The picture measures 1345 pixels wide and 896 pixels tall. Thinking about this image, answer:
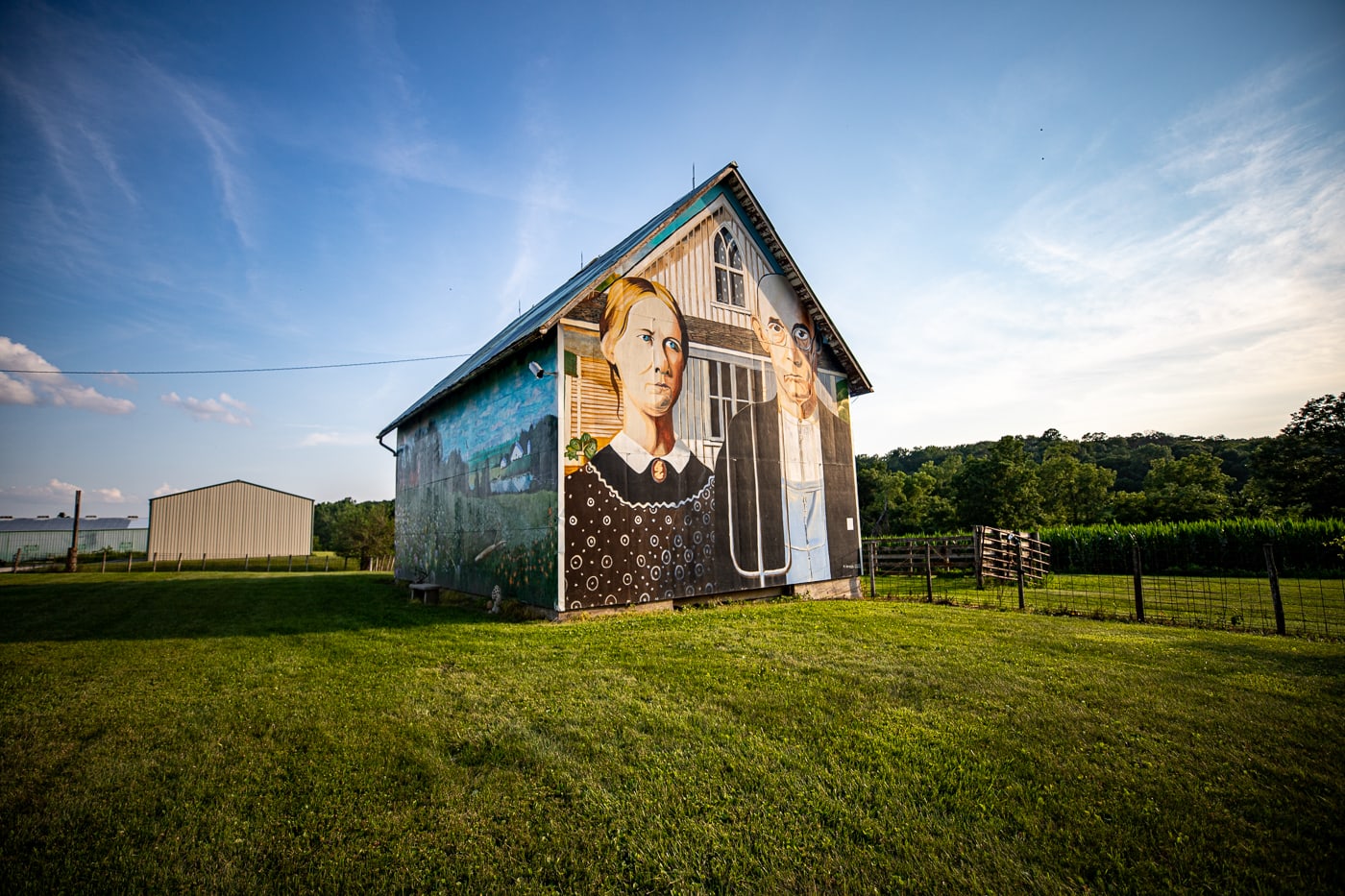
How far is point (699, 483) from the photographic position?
41.6 feet

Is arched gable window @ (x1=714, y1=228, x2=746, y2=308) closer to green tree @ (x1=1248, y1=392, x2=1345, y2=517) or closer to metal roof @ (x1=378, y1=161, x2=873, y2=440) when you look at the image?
metal roof @ (x1=378, y1=161, x2=873, y2=440)

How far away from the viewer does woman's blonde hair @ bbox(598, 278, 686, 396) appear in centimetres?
1166

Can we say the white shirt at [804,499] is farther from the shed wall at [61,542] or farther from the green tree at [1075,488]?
the shed wall at [61,542]

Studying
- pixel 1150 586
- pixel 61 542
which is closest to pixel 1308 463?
pixel 1150 586

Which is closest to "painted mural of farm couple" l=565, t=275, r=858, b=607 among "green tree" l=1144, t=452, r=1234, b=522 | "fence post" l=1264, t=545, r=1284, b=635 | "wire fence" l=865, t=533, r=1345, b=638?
"wire fence" l=865, t=533, r=1345, b=638

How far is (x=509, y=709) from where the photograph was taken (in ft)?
18.0

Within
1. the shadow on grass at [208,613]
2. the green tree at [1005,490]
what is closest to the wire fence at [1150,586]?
the green tree at [1005,490]

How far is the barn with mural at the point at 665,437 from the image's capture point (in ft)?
36.5

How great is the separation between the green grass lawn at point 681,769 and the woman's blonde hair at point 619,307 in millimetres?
6023

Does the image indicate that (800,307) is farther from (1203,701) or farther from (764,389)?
(1203,701)

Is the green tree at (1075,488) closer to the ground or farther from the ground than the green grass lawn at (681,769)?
farther from the ground

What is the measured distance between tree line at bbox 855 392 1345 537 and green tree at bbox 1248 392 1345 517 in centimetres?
6

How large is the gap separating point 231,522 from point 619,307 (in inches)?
1622

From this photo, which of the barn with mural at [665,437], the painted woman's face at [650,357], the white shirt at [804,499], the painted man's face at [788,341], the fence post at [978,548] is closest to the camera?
the barn with mural at [665,437]
